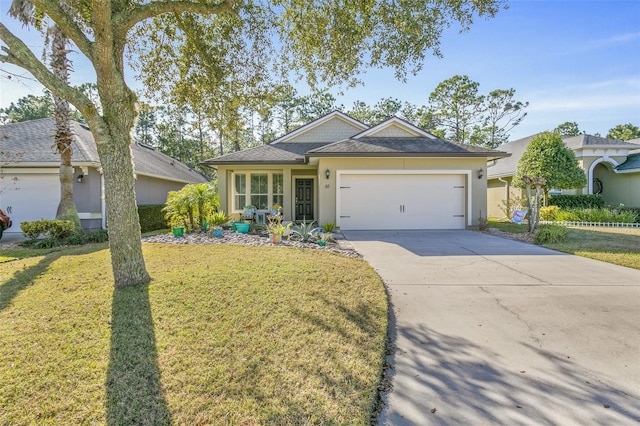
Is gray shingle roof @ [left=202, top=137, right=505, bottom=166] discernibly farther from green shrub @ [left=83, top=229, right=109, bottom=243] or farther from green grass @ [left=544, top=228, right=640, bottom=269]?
green shrub @ [left=83, top=229, right=109, bottom=243]

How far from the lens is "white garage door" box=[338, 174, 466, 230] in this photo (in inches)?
467

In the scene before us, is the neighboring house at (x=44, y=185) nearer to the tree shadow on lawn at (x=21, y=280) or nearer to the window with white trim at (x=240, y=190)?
the window with white trim at (x=240, y=190)

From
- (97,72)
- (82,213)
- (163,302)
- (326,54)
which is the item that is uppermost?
(326,54)

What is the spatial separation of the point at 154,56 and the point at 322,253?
658 centimetres

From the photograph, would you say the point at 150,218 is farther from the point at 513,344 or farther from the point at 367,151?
the point at 513,344

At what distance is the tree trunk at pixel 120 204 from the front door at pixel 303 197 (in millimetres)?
10059

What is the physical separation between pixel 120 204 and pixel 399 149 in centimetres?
955

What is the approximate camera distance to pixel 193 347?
3.06 m

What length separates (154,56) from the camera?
769cm

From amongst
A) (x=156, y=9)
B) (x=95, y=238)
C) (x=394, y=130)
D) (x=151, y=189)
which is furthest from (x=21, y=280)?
(x=394, y=130)

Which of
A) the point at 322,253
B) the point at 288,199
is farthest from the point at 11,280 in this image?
the point at 288,199

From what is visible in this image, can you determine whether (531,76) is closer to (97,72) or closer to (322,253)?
(322,253)

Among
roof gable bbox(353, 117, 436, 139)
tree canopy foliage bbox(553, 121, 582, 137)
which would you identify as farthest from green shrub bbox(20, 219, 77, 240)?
tree canopy foliage bbox(553, 121, 582, 137)

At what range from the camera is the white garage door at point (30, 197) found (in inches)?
464
